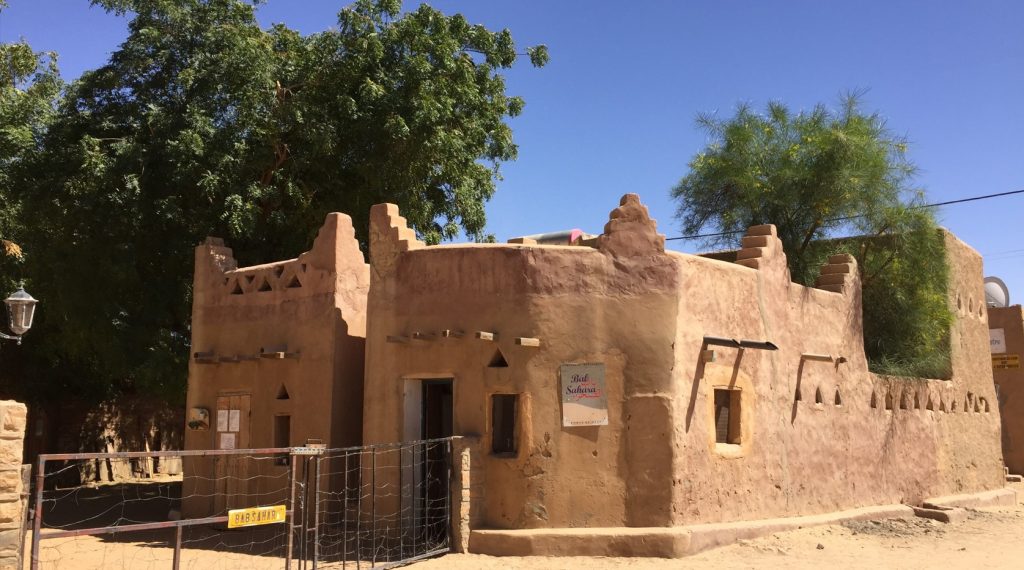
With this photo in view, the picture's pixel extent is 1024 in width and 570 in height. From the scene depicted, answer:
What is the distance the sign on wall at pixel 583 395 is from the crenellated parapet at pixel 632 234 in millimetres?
1623

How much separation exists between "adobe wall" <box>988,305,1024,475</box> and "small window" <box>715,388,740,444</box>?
665 inches

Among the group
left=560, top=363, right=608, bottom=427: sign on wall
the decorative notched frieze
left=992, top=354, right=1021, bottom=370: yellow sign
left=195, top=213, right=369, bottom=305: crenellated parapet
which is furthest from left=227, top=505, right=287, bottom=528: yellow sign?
left=992, top=354, right=1021, bottom=370: yellow sign

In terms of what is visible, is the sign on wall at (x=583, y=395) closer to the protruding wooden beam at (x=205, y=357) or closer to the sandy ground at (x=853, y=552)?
the sandy ground at (x=853, y=552)

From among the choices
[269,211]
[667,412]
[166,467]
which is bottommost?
[166,467]

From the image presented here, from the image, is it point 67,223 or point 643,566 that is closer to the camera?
point 643,566

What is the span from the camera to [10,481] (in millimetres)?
6957

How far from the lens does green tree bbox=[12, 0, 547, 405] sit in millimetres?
18109

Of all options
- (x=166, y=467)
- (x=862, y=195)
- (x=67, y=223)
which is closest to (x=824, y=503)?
(x=862, y=195)

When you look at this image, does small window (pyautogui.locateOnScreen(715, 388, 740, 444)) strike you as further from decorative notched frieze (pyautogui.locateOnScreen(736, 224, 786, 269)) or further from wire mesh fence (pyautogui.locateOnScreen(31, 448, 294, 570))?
wire mesh fence (pyautogui.locateOnScreen(31, 448, 294, 570))

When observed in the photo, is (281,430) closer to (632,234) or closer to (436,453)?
(436,453)

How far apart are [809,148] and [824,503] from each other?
6932mm

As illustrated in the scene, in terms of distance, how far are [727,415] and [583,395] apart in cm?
274

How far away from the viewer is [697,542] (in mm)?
11727

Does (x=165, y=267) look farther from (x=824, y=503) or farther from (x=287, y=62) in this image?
(x=824, y=503)
